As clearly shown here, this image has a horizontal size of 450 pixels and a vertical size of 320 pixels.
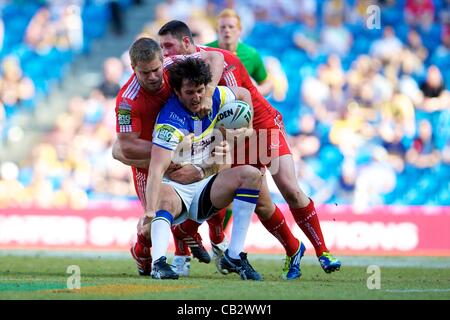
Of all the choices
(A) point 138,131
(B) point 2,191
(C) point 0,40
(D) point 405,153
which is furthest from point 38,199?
(A) point 138,131

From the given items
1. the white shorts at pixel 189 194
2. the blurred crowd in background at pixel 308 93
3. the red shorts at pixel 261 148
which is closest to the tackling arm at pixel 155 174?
the white shorts at pixel 189 194

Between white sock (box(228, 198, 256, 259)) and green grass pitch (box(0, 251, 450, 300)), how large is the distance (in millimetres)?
281

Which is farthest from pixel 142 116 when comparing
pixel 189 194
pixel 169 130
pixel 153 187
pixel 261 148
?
pixel 261 148

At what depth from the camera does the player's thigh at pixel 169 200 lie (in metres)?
8.39

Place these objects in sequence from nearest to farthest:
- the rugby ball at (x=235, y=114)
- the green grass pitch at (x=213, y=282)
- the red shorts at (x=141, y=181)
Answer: the green grass pitch at (x=213, y=282)
the rugby ball at (x=235, y=114)
the red shorts at (x=141, y=181)

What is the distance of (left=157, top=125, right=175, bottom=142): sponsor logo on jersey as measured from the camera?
8.13 metres

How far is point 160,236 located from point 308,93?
30.1 ft

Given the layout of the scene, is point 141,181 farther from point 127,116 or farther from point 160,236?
point 160,236

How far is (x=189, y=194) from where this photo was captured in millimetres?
8672

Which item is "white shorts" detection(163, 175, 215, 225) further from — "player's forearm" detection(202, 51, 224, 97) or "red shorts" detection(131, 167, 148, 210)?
"player's forearm" detection(202, 51, 224, 97)

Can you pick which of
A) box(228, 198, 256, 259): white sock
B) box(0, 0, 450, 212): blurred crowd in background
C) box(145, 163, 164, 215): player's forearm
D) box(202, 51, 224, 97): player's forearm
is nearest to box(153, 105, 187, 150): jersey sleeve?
box(145, 163, 164, 215): player's forearm

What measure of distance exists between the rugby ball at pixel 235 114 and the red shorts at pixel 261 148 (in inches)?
25.8

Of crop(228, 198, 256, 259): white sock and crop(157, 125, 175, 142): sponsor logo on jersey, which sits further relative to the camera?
crop(228, 198, 256, 259): white sock

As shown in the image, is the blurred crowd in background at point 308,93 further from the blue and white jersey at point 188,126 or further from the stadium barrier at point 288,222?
the blue and white jersey at point 188,126
